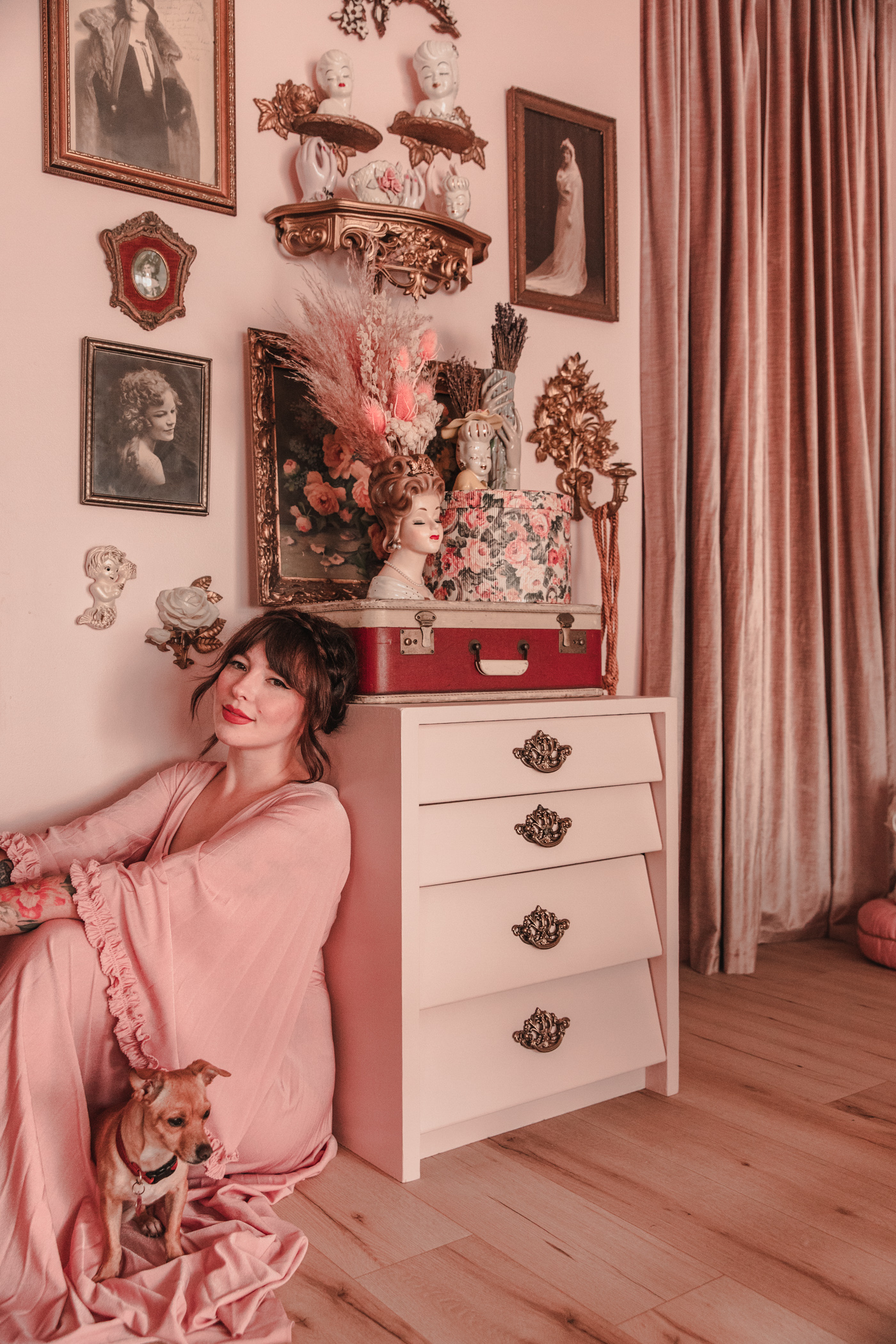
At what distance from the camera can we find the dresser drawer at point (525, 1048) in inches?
69.4

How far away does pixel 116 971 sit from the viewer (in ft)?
4.99

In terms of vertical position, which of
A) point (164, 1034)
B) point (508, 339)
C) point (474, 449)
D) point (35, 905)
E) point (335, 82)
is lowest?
point (164, 1034)

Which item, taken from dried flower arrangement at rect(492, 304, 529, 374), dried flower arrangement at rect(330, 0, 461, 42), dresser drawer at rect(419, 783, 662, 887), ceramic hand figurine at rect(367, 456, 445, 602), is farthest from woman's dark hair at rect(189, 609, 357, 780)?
dried flower arrangement at rect(330, 0, 461, 42)

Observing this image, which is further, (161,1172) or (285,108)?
(285,108)

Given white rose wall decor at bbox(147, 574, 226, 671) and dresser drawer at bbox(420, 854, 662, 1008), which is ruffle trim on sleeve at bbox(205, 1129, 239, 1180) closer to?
dresser drawer at bbox(420, 854, 662, 1008)

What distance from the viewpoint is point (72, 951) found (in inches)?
59.0

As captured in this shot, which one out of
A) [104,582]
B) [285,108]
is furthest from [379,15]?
[104,582]

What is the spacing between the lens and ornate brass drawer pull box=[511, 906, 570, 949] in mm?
1859

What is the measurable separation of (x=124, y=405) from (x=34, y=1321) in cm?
156

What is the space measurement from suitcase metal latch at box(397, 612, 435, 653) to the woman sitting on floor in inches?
4.2

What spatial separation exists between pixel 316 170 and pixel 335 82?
20 centimetres

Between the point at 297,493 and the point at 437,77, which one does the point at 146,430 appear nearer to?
the point at 297,493

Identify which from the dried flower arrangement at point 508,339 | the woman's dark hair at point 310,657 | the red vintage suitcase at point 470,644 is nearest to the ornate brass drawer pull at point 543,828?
the red vintage suitcase at point 470,644

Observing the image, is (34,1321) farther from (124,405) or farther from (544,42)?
(544,42)
